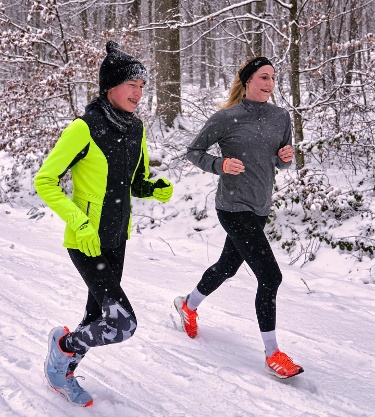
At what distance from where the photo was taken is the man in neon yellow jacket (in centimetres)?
255

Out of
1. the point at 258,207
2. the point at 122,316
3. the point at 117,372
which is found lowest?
the point at 117,372

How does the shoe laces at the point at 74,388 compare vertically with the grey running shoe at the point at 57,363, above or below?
below

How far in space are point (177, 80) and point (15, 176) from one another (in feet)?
16.5

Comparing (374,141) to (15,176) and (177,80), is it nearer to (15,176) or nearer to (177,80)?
(177,80)

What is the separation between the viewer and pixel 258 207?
11.5 ft

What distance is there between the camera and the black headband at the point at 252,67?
11.8 ft

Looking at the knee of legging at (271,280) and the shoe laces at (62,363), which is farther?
the knee of legging at (271,280)

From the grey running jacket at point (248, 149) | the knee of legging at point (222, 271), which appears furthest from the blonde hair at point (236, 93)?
the knee of legging at point (222, 271)

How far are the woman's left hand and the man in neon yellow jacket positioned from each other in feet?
3.77

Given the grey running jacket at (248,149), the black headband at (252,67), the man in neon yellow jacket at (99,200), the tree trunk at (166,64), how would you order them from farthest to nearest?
the tree trunk at (166,64) → the black headband at (252,67) → the grey running jacket at (248,149) → the man in neon yellow jacket at (99,200)

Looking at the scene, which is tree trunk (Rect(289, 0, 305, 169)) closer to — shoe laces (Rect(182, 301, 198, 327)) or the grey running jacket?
the grey running jacket

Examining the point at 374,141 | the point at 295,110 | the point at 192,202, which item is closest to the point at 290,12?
the point at 295,110

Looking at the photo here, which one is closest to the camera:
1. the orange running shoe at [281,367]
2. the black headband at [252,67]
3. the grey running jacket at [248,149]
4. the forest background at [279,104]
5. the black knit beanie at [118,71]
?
the black knit beanie at [118,71]

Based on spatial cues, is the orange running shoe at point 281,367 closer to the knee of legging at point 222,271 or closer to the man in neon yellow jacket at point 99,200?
the knee of legging at point 222,271
